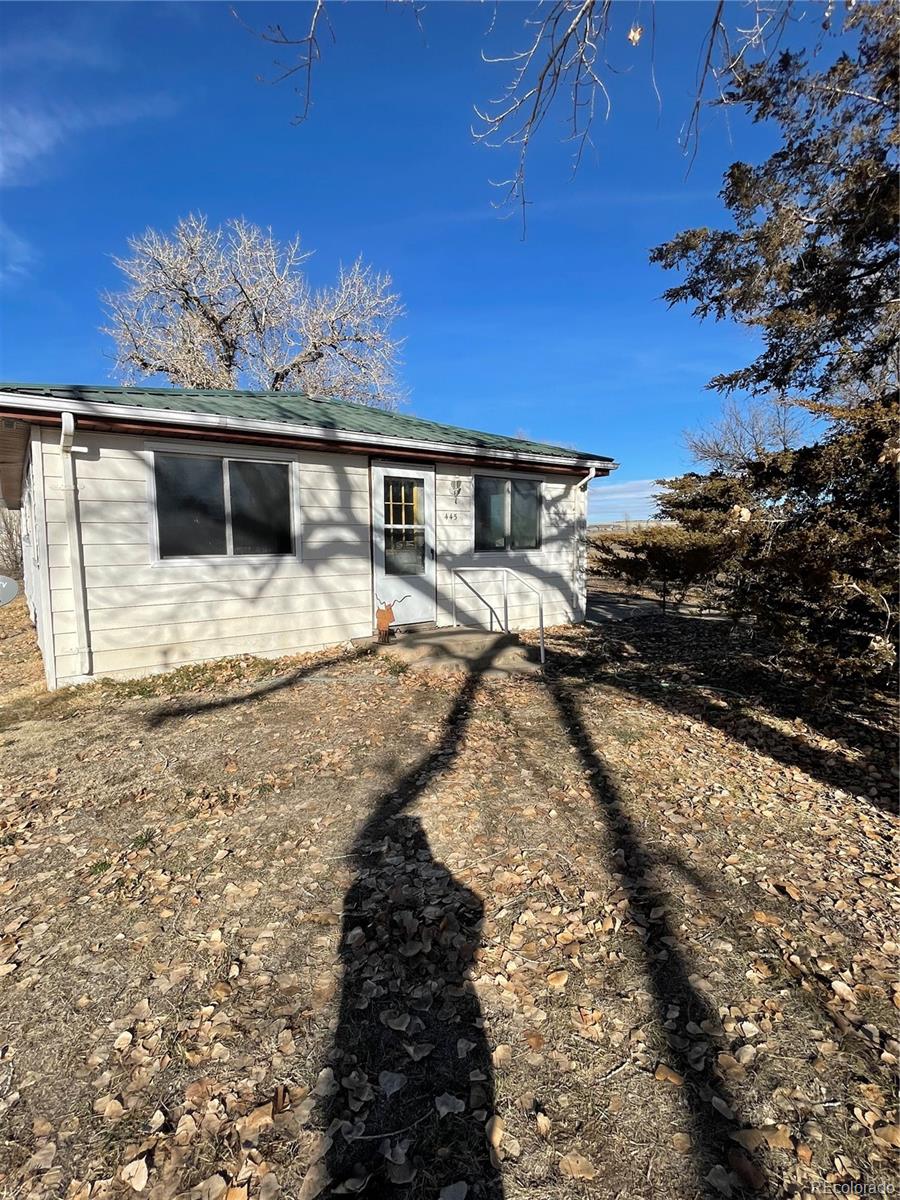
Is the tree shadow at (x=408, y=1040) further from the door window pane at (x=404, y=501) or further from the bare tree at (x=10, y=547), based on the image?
the bare tree at (x=10, y=547)

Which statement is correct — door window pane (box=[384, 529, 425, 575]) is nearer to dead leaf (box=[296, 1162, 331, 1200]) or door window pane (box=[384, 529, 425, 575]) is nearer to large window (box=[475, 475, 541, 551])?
large window (box=[475, 475, 541, 551])

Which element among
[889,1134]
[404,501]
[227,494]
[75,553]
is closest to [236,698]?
[75,553]

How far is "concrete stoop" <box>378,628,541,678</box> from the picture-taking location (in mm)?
6828

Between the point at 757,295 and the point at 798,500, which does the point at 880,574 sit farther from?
the point at 757,295

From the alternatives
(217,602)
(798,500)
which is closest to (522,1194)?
(798,500)

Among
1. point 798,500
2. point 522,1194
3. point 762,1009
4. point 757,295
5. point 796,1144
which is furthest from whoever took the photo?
point 757,295

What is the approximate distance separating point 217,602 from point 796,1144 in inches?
258

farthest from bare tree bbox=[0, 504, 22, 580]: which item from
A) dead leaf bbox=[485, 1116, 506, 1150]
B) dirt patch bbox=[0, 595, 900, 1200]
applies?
dead leaf bbox=[485, 1116, 506, 1150]

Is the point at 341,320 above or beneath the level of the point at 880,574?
above

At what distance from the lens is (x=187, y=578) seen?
6539mm

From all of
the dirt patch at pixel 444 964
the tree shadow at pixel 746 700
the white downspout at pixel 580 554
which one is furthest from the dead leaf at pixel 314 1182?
the white downspout at pixel 580 554

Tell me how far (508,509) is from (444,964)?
7409mm

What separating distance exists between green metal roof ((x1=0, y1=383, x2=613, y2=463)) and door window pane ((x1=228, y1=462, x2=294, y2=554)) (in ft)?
2.05

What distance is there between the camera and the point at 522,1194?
1592 mm
